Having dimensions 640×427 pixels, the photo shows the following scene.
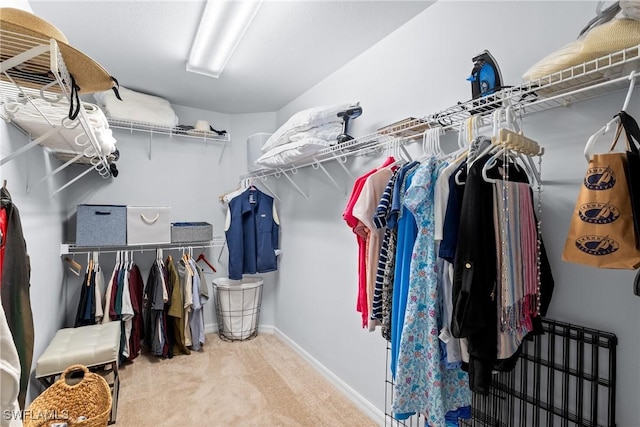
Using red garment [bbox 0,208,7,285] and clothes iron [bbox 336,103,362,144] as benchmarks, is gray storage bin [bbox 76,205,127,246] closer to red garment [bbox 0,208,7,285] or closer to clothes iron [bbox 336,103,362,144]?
red garment [bbox 0,208,7,285]

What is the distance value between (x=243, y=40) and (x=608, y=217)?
2.10 metres

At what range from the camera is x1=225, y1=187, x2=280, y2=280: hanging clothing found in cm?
307

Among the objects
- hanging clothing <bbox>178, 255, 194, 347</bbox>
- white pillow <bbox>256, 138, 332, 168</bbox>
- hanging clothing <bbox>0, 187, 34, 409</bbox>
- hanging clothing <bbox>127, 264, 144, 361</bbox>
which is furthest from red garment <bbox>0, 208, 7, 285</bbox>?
hanging clothing <bbox>178, 255, 194, 347</bbox>

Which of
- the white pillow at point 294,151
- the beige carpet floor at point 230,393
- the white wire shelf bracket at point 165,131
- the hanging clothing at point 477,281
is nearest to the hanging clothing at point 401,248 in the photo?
the hanging clothing at point 477,281

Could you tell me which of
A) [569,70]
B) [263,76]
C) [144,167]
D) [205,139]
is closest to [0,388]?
[569,70]

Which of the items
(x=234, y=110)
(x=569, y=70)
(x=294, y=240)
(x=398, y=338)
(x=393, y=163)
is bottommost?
(x=398, y=338)

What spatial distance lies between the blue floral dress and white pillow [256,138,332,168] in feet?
3.47

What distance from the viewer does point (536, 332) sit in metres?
1.14

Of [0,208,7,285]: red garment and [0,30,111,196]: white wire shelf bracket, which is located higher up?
[0,30,111,196]: white wire shelf bracket

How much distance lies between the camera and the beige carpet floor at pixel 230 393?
6.50 feet

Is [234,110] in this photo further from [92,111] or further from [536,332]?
[536,332]

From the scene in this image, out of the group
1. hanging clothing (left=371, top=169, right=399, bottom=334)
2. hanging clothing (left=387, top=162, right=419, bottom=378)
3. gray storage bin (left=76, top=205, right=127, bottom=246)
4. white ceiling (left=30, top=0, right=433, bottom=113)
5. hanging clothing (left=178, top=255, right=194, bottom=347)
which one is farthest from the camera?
hanging clothing (left=178, top=255, right=194, bottom=347)

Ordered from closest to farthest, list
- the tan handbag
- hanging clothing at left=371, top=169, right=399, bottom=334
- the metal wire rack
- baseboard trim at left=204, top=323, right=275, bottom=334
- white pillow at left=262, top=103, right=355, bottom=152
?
the tan handbag < the metal wire rack < hanging clothing at left=371, top=169, right=399, bottom=334 < white pillow at left=262, top=103, right=355, bottom=152 < baseboard trim at left=204, top=323, right=275, bottom=334

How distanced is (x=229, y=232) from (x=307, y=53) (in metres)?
1.77
